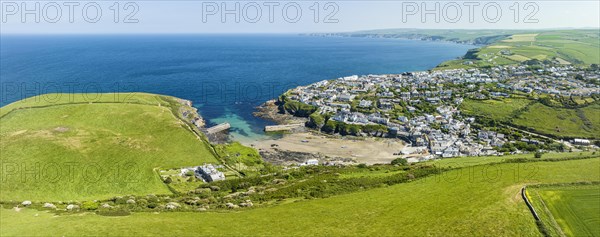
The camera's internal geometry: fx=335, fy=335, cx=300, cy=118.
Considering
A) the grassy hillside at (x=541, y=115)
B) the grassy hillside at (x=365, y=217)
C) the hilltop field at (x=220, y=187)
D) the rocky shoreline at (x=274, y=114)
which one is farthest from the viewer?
the rocky shoreline at (x=274, y=114)

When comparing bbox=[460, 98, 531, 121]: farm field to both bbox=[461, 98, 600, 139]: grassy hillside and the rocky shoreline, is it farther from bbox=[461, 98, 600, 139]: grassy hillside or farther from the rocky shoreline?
the rocky shoreline

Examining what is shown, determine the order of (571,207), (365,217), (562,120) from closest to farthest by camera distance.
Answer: (365,217)
(571,207)
(562,120)

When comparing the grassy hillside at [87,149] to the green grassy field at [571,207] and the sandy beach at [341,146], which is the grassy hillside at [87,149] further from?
the green grassy field at [571,207]

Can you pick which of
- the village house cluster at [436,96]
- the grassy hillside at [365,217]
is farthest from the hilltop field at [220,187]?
the village house cluster at [436,96]

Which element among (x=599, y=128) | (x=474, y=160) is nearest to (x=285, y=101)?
(x=474, y=160)

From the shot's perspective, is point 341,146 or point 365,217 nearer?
point 365,217

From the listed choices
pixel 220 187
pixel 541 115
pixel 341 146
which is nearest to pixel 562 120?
pixel 541 115

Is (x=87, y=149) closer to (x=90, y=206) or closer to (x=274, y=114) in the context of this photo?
(x=90, y=206)
